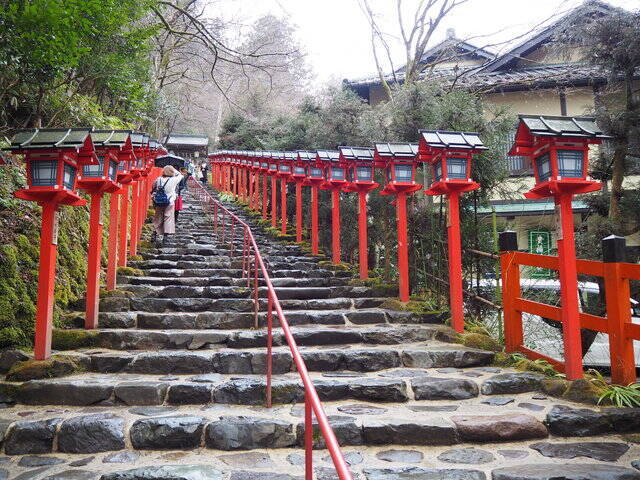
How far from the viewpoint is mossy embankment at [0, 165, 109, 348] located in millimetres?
5016

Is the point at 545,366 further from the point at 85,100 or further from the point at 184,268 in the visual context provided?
the point at 85,100

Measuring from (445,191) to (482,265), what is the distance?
1.72 metres

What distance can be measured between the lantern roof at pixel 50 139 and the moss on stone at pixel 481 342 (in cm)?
487

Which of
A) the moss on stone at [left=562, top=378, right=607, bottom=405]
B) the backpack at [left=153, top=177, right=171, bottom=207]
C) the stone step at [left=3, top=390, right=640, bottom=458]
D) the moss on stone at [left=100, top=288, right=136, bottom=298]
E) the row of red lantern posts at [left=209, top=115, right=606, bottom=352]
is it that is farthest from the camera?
the backpack at [left=153, top=177, right=171, bottom=207]

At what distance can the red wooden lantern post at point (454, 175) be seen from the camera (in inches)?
229

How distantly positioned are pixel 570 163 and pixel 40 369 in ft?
18.3

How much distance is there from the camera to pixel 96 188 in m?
5.93

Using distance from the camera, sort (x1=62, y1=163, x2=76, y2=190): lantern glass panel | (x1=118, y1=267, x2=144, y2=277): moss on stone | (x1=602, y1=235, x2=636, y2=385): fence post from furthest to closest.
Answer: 1. (x1=118, y1=267, x2=144, y2=277): moss on stone
2. (x1=62, y1=163, x2=76, y2=190): lantern glass panel
3. (x1=602, y1=235, x2=636, y2=385): fence post

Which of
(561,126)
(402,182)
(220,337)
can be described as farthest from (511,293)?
(220,337)

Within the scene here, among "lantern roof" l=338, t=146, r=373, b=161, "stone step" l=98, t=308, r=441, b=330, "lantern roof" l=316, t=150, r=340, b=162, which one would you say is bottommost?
"stone step" l=98, t=308, r=441, b=330

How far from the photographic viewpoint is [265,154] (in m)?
14.1

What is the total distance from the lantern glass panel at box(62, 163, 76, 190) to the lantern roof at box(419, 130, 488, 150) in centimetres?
412

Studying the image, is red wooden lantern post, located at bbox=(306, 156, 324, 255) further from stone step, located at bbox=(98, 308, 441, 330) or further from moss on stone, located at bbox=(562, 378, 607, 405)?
moss on stone, located at bbox=(562, 378, 607, 405)

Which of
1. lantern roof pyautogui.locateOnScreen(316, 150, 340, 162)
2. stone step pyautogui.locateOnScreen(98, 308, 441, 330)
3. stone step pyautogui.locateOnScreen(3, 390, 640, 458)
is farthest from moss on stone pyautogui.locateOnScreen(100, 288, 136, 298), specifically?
lantern roof pyautogui.locateOnScreen(316, 150, 340, 162)
